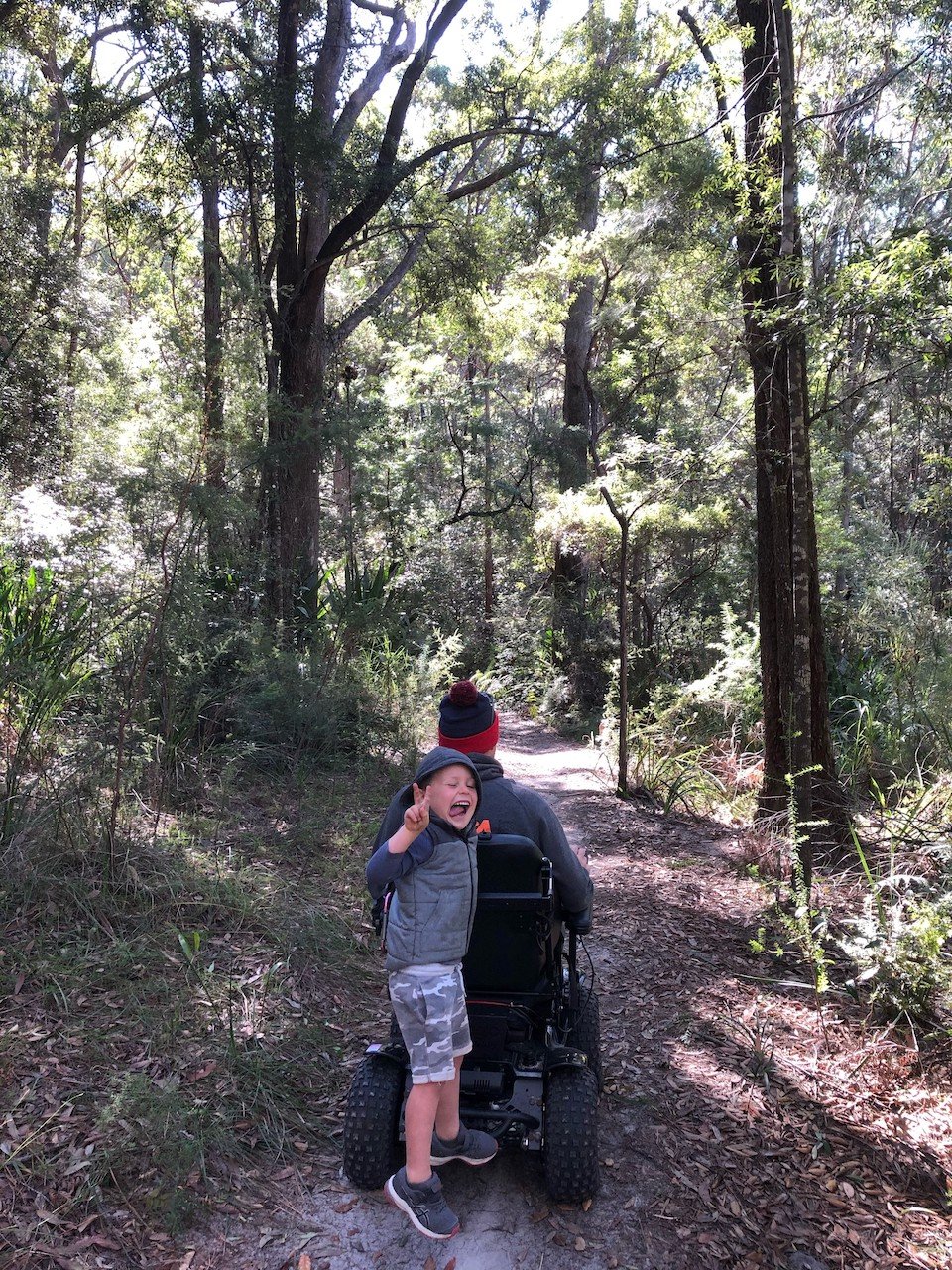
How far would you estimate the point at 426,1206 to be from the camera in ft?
7.88

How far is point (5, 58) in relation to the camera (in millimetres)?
11062

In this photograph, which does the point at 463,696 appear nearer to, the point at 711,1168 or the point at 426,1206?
the point at 426,1206

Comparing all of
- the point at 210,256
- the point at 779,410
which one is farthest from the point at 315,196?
the point at 779,410

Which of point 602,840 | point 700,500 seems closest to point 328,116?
point 700,500

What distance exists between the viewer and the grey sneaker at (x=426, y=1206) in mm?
2377

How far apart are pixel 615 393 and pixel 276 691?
14837 mm

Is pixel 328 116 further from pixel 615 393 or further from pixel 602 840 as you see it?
pixel 615 393

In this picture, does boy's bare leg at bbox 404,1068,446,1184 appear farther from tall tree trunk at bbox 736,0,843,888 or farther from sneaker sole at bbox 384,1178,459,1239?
tall tree trunk at bbox 736,0,843,888

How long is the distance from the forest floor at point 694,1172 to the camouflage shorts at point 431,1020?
2.05 feet

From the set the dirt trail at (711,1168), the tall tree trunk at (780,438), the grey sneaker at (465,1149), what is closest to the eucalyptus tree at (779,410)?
the tall tree trunk at (780,438)

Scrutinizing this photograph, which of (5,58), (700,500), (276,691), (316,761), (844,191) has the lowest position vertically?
(316,761)

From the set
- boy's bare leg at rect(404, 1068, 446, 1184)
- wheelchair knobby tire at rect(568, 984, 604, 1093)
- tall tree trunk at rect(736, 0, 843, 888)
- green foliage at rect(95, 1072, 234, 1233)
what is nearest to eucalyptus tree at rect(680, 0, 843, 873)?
tall tree trunk at rect(736, 0, 843, 888)

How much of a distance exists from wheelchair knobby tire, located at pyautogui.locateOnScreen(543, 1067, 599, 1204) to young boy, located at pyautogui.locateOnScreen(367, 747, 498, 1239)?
0.30 metres

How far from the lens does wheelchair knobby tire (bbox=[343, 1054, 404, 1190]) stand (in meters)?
2.55
